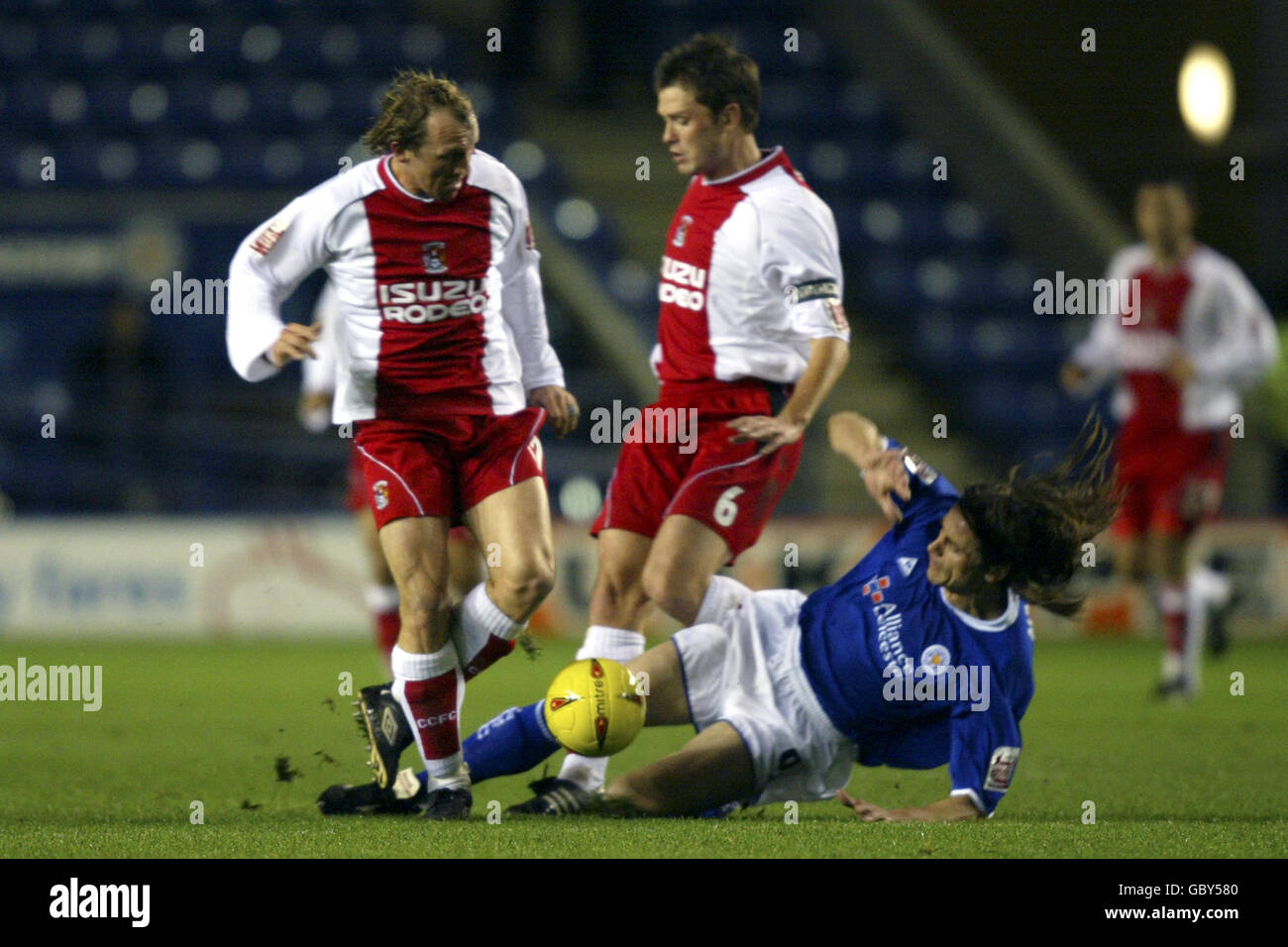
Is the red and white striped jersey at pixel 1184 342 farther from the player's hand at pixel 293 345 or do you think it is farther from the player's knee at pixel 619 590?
the player's hand at pixel 293 345

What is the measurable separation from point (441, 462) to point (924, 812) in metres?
1.72

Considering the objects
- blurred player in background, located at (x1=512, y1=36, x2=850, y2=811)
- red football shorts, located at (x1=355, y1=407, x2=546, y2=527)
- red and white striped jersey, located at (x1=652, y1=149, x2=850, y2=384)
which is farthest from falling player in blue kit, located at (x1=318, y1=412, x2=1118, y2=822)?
red football shorts, located at (x1=355, y1=407, x2=546, y2=527)

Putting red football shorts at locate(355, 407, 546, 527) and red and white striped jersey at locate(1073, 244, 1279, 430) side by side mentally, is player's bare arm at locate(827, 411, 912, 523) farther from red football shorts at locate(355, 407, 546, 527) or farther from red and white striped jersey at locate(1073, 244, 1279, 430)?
red and white striped jersey at locate(1073, 244, 1279, 430)

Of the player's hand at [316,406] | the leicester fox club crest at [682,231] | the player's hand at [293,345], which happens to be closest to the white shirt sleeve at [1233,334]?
the leicester fox club crest at [682,231]

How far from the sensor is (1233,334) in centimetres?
925

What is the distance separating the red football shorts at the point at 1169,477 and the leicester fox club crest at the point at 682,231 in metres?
3.90

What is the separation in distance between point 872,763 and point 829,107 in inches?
477

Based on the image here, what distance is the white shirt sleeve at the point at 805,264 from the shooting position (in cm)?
571

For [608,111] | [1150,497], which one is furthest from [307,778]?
[608,111]

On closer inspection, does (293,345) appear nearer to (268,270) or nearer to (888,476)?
(268,270)

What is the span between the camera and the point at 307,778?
5879mm

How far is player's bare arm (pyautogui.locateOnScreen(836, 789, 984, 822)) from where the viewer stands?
4625 millimetres

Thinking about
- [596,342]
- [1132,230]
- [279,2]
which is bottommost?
[596,342]

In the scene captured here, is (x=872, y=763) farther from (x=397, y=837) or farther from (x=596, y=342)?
(x=596, y=342)
